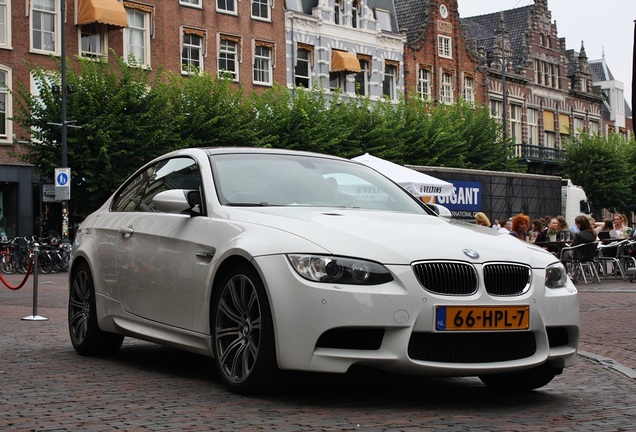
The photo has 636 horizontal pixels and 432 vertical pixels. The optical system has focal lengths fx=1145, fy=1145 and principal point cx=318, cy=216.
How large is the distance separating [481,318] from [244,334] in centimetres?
131

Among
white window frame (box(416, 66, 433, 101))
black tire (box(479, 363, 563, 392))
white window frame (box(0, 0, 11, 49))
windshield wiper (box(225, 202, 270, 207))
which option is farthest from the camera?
white window frame (box(416, 66, 433, 101))

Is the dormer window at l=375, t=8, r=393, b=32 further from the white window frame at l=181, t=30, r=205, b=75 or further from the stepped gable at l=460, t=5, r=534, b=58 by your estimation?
the white window frame at l=181, t=30, r=205, b=75

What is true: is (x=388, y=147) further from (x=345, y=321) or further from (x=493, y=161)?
(x=345, y=321)

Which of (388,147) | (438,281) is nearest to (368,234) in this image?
(438,281)

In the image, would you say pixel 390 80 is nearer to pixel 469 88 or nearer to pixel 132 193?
pixel 469 88

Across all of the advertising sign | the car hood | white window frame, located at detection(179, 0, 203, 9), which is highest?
white window frame, located at detection(179, 0, 203, 9)

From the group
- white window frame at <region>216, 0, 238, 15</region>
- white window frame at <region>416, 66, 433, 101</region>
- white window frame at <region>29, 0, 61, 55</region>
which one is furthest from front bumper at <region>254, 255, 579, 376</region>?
white window frame at <region>416, 66, 433, 101</region>

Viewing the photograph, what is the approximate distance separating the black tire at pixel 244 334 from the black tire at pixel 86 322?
198 cm

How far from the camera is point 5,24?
39.1 m

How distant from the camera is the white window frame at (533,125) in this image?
68250mm

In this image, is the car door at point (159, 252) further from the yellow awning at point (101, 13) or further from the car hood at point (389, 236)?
the yellow awning at point (101, 13)

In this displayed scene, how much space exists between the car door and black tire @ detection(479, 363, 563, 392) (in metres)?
1.87

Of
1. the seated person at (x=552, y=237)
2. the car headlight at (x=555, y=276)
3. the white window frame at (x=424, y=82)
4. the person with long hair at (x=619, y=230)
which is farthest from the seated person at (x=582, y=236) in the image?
the white window frame at (x=424, y=82)

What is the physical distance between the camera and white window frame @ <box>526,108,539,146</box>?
6825 centimetres
